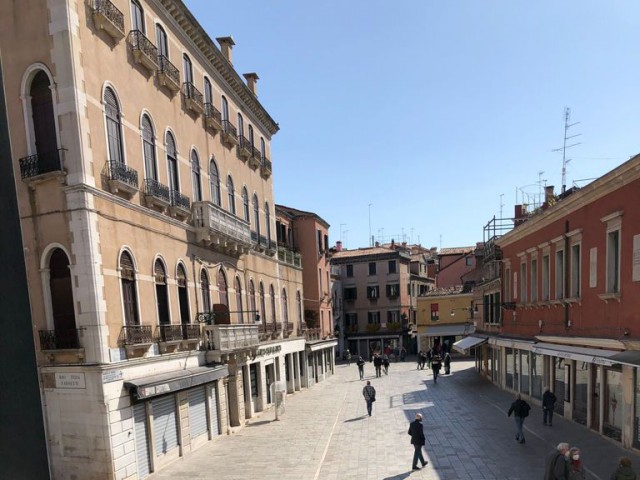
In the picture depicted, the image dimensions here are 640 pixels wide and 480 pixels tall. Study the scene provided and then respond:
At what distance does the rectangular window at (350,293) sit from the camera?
52375 mm

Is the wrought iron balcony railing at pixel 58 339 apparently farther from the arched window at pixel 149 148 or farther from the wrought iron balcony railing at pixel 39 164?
the arched window at pixel 149 148

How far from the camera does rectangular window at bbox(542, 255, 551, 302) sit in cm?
1875

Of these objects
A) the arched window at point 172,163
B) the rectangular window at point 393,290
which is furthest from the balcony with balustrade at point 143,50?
the rectangular window at point 393,290

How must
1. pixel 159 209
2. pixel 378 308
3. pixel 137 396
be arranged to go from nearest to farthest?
pixel 137 396 → pixel 159 209 → pixel 378 308

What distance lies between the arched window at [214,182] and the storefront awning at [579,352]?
1590cm

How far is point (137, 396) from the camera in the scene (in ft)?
41.1

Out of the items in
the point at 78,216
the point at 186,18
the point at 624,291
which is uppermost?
the point at 186,18

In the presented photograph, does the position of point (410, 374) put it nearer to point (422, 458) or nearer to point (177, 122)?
point (422, 458)

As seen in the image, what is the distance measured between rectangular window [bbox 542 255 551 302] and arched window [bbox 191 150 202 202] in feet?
51.5

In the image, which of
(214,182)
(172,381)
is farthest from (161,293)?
(214,182)

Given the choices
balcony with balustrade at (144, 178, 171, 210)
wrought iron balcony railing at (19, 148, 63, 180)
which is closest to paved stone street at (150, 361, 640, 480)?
balcony with balustrade at (144, 178, 171, 210)

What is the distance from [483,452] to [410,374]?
20.2 metres

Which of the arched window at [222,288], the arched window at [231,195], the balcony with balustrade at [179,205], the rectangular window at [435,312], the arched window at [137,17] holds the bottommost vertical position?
the arched window at [222,288]

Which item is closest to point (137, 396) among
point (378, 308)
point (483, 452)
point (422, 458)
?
point (422, 458)
